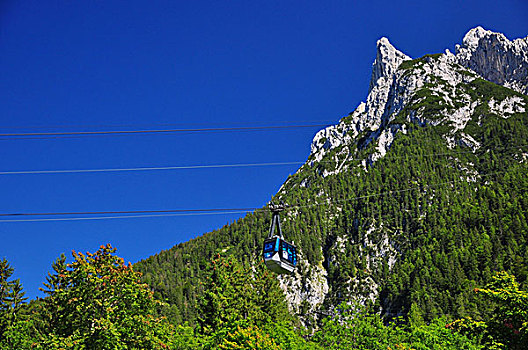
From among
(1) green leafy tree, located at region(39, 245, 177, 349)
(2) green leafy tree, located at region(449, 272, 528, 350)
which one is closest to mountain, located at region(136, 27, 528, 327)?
(1) green leafy tree, located at region(39, 245, 177, 349)

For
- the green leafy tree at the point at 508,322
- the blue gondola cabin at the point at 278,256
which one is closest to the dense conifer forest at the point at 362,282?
the green leafy tree at the point at 508,322

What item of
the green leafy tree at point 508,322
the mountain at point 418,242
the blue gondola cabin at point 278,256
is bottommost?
the green leafy tree at point 508,322

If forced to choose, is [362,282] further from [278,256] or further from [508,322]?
[278,256]

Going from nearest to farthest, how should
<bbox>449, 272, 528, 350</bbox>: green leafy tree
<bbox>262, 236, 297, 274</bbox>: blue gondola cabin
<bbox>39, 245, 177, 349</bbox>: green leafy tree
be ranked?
<bbox>262, 236, 297, 274</bbox>: blue gondola cabin, <bbox>449, 272, 528, 350</bbox>: green leafy tree, <bbox>39, 245, 177, 349</bbox>: green leafy tree

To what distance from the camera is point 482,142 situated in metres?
192

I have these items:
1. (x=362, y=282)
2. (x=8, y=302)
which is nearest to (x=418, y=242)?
(x=362, y=282)

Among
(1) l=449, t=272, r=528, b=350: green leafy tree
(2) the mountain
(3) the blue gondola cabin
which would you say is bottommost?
(1) l=449, t=272, r=528, b=350: green leafy tree

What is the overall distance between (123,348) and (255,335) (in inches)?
367

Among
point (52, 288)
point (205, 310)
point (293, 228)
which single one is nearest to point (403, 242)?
point (293, 228)

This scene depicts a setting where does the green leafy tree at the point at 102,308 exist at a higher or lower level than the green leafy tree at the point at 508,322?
higher

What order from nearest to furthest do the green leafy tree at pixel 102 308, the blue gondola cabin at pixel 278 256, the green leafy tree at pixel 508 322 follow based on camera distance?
the blue gondola cabin at pixel 278 256
the green leafy tree at pixel 508 322
the green leafy tree at pixel 102 308

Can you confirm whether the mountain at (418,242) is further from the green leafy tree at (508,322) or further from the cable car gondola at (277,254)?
the cable car gondola at (277,254)

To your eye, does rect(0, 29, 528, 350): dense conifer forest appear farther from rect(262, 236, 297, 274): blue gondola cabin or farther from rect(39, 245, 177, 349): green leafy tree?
rect(262, 236, 297, 274): blue gondola cabin

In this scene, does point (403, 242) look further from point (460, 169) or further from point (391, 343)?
point (391, 343)
